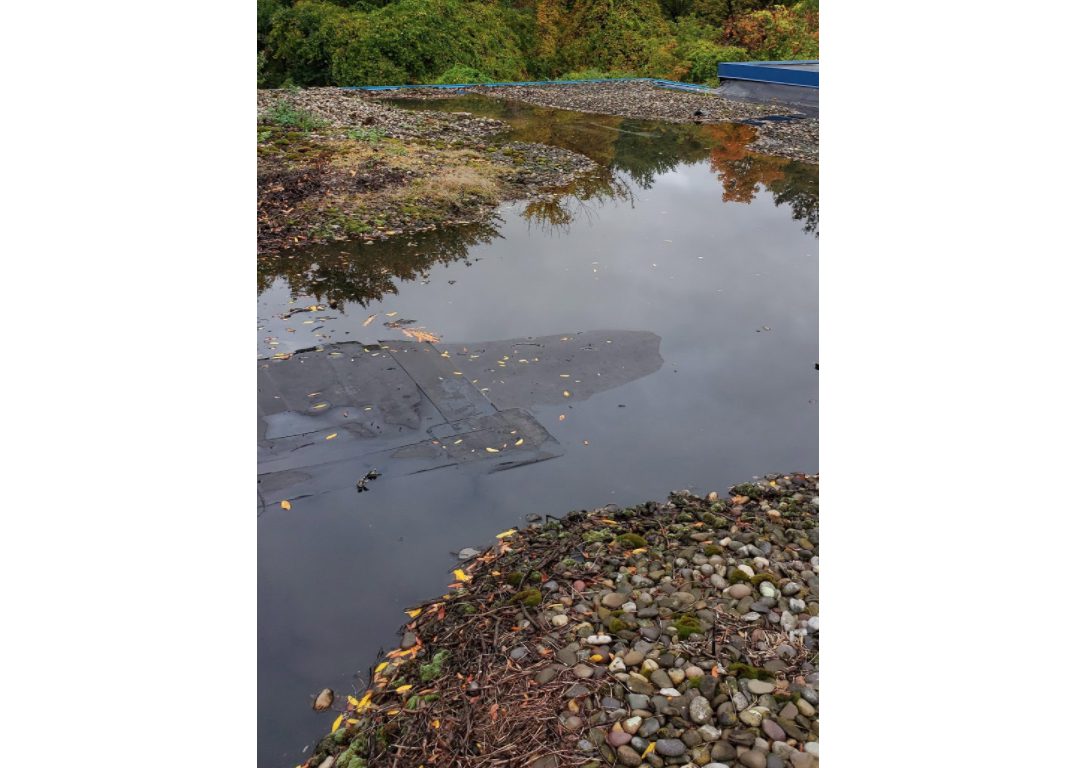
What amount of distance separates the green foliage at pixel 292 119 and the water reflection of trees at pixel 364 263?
4817 millimetres

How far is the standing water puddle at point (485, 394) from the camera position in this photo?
125 inches

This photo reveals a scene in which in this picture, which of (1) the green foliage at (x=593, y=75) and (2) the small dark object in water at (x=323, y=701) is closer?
(2) the small dark object in water at (x=323, y=701)

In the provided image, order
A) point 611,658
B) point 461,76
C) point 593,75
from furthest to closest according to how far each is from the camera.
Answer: point 593,75
point 461,76
point 611,658

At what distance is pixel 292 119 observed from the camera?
11430 millimetres

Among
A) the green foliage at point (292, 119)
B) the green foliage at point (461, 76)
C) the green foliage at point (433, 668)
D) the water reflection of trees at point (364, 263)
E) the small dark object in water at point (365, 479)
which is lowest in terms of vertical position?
the green foliage at point (433, 668)

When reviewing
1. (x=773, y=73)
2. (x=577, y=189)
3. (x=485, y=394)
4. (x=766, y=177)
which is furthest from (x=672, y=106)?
(x=485, y=394)

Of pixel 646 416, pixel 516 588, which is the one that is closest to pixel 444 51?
pixel 646 416

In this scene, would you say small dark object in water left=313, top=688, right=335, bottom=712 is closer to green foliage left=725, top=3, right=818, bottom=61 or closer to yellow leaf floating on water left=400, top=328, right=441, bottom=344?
yellow leaf floating on water left=400, top=328, right=441, bottom=344

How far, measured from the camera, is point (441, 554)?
131 inches

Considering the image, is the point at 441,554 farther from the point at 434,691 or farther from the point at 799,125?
the point at 799,125

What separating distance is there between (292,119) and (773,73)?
30.5 feet

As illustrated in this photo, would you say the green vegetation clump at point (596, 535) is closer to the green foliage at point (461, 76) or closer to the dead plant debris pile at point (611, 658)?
the dead plant debris pile at point (611, 658)

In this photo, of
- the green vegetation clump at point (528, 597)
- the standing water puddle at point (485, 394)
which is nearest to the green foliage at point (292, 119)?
the standing water puddle at point (485, 394)

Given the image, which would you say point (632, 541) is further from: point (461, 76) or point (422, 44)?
point (422, 44)
